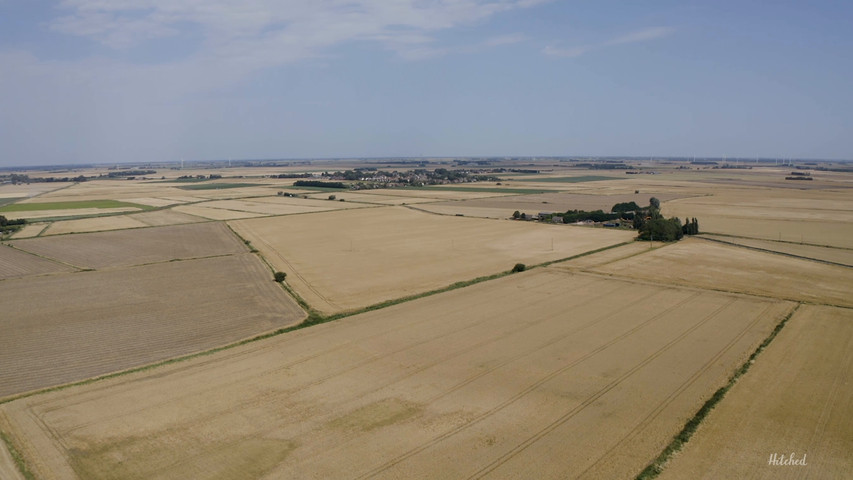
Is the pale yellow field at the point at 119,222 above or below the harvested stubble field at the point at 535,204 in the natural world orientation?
below

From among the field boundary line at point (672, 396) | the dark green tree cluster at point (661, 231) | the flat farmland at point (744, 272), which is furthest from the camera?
the dark green tree cluster at point (661, 231)

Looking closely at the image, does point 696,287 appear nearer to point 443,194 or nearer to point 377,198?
point 377,198

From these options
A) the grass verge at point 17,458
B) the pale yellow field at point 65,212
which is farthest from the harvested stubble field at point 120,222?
the grass verge at point 17,458

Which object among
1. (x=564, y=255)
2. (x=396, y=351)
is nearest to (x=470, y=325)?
(x=396, y=351)

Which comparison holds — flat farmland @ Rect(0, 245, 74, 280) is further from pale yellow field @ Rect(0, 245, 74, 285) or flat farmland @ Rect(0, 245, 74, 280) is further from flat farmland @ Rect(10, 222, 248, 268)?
flat farmland @ Rect(10, 222, 248, 268)

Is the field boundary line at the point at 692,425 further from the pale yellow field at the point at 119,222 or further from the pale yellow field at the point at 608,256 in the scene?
the pale yellow field at the point at 119,222
